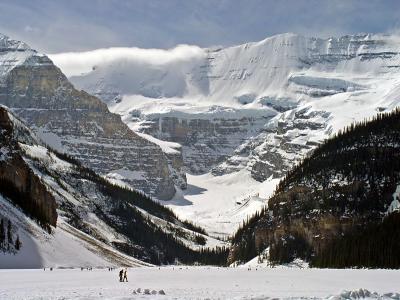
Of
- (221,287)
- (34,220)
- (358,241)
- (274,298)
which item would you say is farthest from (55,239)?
(274,298)

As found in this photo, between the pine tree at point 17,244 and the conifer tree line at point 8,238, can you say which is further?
the pine tree at point 17,244

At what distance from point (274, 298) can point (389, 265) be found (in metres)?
105

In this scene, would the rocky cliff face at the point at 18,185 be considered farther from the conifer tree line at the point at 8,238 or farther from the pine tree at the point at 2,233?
the pine tree at the point at 2,233

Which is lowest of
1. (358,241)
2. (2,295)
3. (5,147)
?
(2,295)

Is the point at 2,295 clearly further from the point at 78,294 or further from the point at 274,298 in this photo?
the point at 274,298

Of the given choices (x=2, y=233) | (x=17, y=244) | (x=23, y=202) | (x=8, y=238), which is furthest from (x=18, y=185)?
(x=2, y=233)

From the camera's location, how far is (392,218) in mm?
188750

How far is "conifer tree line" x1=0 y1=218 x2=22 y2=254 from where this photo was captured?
463 ft

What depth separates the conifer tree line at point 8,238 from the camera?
141250mm

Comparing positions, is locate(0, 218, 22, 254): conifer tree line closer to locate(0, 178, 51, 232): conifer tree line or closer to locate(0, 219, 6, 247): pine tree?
locate(0, 219, 6, 247): pine tree

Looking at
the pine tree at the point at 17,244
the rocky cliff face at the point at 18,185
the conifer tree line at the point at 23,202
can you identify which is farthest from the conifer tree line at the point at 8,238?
the rocky cliff face at the point at 18,185

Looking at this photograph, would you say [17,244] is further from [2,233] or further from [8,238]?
[2,233]

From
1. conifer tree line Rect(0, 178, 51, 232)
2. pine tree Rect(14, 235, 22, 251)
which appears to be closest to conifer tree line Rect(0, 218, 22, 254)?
pine tree Rect(14, 235, 22, 251)

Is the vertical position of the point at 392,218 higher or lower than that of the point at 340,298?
higher
